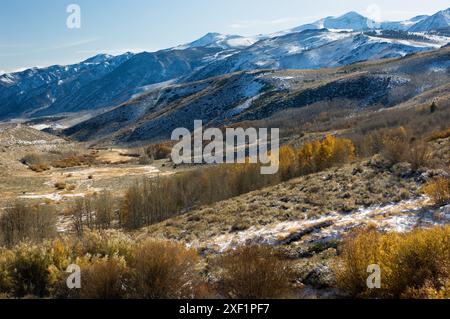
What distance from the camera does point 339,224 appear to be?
1691cm

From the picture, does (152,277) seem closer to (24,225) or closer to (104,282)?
(104,282)

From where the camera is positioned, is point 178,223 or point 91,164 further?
point 91,164

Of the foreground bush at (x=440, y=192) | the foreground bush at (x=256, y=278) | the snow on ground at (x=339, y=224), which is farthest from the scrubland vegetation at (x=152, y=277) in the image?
the foreground bush at (x=440, y=192)

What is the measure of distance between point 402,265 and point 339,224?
24.8 ft

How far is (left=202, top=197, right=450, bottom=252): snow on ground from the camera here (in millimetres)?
15469

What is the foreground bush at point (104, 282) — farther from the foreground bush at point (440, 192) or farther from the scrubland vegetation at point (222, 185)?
the scrubland vegetation at point (222, 185)

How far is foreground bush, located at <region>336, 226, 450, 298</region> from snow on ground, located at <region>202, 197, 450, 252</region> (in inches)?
201

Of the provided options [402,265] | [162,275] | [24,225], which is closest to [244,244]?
[162,275]

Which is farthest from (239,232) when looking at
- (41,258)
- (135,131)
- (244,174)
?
(135,131)

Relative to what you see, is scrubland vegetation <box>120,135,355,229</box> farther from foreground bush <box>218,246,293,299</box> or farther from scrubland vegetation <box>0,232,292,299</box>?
foreground bush <box>218,246,293,299</box>

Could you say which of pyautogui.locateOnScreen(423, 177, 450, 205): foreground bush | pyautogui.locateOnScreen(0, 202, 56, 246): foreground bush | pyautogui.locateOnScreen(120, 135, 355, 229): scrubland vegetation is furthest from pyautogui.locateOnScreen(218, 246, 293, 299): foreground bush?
pyautogui.locateOnScreen(120, 135, 355, 229): scrubland vegetation

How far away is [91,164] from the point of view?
89.2 meters
